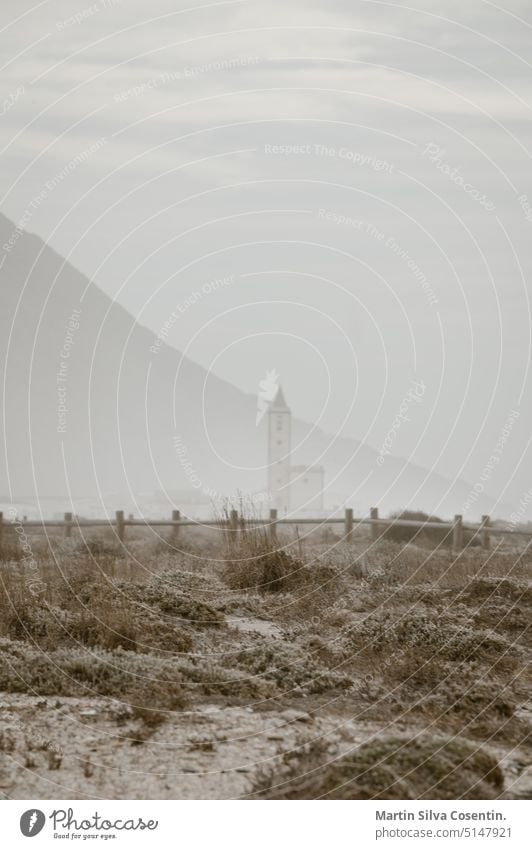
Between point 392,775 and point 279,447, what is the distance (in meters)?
144

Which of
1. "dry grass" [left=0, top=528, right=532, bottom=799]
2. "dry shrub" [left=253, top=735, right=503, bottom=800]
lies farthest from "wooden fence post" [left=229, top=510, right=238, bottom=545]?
"dry shrub" [left=253, top=735, right=503, bottom=800]

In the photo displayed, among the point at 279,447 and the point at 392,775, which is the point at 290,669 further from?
the point at 279,447

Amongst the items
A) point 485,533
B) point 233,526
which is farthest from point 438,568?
point 485,533

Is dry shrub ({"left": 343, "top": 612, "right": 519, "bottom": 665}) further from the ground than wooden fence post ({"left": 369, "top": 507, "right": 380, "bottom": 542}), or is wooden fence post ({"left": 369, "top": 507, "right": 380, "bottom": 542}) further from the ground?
wooden fence post ({"left": 369, "top": 507, "right": 380, "bottom": 542})

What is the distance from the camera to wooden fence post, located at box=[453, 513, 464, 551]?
25500 mm

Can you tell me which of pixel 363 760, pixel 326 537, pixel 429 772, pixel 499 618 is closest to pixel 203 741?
pixel 363 760

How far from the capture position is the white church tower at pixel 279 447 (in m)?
146

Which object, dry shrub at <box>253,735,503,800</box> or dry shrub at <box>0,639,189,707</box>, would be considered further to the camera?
dry shrub at <box>0,639,189,707</box>

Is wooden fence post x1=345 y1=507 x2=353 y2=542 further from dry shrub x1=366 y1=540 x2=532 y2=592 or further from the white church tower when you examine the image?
the white church tower

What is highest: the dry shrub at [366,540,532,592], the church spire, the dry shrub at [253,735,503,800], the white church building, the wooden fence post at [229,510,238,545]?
the church spire

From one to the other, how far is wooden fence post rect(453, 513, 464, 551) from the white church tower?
382 ft

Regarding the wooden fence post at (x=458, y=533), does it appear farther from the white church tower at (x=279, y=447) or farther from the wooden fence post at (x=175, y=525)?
the white church tower at (x=279, y=447)

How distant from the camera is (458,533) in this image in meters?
25.9
